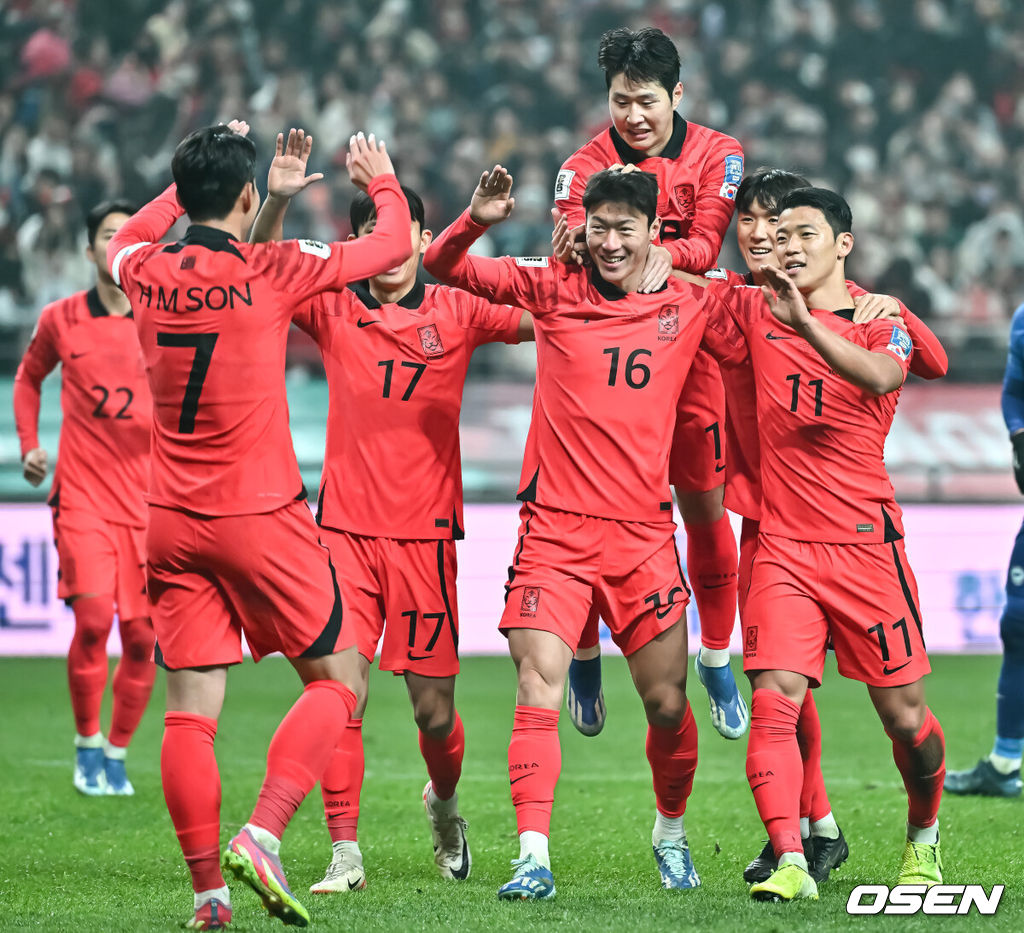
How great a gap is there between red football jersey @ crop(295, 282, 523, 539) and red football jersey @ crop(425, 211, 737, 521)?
34cm

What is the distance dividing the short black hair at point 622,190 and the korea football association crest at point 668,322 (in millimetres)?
317

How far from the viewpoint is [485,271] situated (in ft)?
17.0

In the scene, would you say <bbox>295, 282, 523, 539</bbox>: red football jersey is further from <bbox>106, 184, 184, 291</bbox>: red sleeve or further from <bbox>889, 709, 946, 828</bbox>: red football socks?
<bbox>889, 709, 946, 828</bbox>: red football socks

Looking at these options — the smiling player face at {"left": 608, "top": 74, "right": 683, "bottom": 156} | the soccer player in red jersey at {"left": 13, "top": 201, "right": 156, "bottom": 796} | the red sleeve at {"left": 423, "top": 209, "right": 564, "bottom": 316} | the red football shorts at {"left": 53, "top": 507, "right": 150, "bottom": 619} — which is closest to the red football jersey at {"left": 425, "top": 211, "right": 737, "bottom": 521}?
the red sleeve at {"left": 423, "top": 209, "right": 564, "bottom": 316}

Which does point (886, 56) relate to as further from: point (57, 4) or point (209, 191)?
point (209, 191)

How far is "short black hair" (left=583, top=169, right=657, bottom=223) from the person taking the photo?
5098 millimetres

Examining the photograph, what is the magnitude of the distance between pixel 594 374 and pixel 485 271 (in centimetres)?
51

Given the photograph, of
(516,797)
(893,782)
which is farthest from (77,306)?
(893,782)

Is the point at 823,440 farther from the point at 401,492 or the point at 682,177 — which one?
the point at 401,492

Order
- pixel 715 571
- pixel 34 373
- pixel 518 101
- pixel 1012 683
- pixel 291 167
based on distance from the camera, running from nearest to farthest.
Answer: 1. pixel 291 167
2. pixel 715 571
3. pixel 1012 683
4. pixel 34 373
5. pixel 518 101

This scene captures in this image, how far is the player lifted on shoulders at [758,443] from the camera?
530 centimetres

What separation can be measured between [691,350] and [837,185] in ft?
38.6

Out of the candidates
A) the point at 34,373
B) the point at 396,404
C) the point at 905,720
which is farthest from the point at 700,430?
the point at 34,373

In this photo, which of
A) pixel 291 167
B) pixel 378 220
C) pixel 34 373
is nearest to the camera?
pixel 378 220
